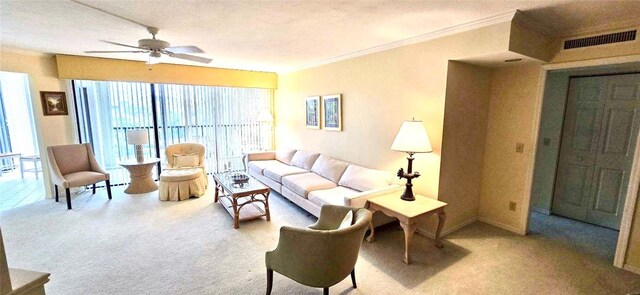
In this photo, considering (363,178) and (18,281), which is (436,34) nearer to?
(363,178)

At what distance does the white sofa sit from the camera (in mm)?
3225

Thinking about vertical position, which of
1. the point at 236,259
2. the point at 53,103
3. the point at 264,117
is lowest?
the point at 236,259

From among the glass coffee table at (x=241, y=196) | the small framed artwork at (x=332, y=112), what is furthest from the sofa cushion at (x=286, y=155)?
the glass coffee table at (x=241, y=196)

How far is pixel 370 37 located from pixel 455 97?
117cm

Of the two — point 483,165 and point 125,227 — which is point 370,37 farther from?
point 125,227

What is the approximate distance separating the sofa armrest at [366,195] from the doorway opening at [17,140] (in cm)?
609

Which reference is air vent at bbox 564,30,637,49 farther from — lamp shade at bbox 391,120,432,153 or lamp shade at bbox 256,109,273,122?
lamp shade at bbox 256,109,273,122

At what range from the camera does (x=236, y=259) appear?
2660 mm

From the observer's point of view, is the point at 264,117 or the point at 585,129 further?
the point at 264,117

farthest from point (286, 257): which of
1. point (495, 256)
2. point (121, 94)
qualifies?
point (121, 94)

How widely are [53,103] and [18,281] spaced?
445 centimetres

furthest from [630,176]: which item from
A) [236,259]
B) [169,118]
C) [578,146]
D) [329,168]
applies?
[169,118]

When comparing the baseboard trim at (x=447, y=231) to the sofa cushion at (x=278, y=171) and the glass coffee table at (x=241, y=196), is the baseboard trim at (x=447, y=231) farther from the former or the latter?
the sofa cushion at (x=278, y=171)

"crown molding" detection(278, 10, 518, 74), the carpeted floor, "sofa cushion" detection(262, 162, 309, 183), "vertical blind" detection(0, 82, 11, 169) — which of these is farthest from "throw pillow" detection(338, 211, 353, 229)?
"vertical blind" detection(0, 82, 11, 169)
